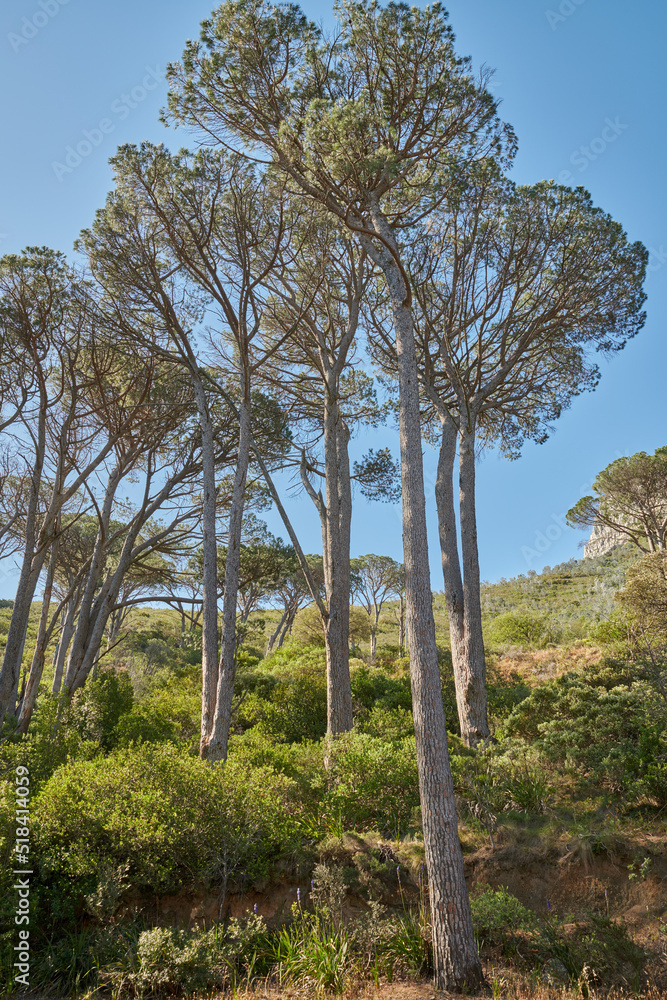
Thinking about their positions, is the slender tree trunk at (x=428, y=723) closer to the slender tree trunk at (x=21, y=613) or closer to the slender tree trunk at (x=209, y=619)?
the slender tree trunk at (x=209, y=619)

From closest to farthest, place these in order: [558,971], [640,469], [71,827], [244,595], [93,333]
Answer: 1. [558,971]
2. [71,827]
3. [93,333]
4. [640,469]
5. [244,595]

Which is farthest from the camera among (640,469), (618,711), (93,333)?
(640,469)

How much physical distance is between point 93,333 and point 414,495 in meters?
9.00

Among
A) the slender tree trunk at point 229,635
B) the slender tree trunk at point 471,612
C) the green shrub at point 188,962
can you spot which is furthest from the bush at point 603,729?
the green shrub at point 188,962

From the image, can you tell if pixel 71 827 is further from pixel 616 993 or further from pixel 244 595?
pixel 244 595

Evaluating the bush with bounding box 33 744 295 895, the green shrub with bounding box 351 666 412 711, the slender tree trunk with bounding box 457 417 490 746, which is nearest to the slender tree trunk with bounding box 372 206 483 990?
the bush with bounding box 33 744 295 895

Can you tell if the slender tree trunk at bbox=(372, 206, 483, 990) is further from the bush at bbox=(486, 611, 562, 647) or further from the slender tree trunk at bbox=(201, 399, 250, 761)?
the bush at bbox=(486, 611, 562, 647)

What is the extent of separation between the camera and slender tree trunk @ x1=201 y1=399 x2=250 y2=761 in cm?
810

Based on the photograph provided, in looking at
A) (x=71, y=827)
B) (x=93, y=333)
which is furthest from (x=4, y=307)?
(x=71, y=827)

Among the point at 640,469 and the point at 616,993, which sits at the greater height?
the point at 640,469

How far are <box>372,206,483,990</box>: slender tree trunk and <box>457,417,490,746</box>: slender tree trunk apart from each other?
4.41 metres

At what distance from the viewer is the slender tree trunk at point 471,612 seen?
9.34 metres

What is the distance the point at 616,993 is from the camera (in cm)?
411

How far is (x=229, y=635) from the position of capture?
867 cm
